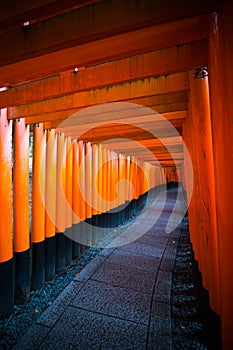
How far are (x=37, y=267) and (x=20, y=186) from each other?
1982 millimetres

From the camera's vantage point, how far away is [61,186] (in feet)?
17.2

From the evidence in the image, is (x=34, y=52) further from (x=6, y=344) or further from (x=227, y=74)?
(x=6, y=344)

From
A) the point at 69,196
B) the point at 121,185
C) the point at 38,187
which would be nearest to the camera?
the point at 38,187

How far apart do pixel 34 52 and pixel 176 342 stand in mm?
4007

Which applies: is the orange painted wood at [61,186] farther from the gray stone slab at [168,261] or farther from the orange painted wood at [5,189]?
the gray stone slab at [168,261]

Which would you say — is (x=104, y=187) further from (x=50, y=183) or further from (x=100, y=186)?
(x=50, y=183)

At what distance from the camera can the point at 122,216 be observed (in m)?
10.6

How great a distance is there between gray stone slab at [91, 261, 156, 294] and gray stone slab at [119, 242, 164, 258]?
45.3 inches

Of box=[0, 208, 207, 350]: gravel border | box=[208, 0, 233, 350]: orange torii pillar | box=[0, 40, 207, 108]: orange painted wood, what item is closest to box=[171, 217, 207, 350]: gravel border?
box=[0, 208, 207, 350]: gravel border

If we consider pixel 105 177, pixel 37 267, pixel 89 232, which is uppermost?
pixel 105 177

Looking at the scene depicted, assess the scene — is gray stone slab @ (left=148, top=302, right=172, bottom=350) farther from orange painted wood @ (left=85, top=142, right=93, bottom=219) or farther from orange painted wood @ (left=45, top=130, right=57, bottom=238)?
orange painted wood @ (left=85, top=142, right=93, bottom=219)

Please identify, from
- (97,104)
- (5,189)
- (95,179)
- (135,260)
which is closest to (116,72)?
(97,104)

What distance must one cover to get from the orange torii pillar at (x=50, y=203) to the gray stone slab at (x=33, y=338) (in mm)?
1732

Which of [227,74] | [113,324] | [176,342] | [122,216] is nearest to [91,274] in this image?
[113,324]
